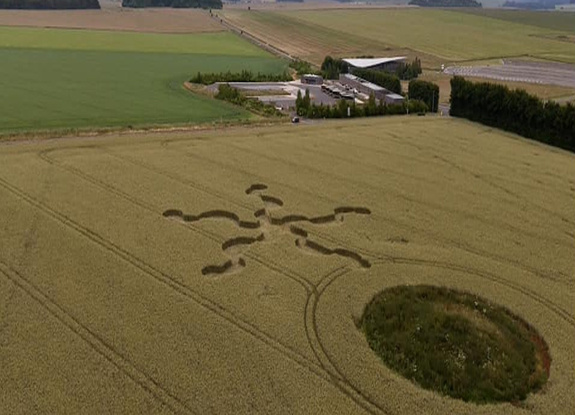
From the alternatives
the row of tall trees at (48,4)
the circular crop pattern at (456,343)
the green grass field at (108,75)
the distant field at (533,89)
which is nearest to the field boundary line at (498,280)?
the circular crop pattern at (456,343)

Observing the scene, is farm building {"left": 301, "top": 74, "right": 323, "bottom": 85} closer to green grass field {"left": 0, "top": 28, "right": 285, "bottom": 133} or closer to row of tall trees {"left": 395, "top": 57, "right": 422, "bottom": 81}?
green grass field {"left": 0, "top": 28, "right": 285, "bottom": 133}

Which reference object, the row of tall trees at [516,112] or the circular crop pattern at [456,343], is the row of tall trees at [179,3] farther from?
the circular crop pattern at [456,343]

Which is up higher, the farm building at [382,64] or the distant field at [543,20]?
the distant field at [543,20]

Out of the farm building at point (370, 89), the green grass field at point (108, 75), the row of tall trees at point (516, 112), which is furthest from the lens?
the farm building at point (370, 89)

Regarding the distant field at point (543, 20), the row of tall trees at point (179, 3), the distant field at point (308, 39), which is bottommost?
the distant field at point (308, 39)

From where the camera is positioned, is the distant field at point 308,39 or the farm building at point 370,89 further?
the distant field at point 308,39

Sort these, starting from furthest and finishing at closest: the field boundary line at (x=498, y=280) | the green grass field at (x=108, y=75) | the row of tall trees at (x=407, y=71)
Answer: the row of tall trees at (x=407, y=71)
the green grass field at (x=108, y=75)
the field boundary line at (x=498, y=280)

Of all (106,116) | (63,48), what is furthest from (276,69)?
(106,116)

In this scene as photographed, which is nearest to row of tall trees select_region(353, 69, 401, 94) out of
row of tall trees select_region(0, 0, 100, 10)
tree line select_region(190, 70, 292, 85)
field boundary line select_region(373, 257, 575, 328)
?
tree line select_region(190, 70, 292, 85)

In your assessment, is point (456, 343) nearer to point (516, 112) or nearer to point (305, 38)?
point (516, 112)

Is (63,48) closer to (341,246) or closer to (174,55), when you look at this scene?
(174,55)
